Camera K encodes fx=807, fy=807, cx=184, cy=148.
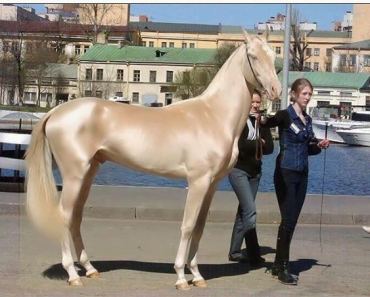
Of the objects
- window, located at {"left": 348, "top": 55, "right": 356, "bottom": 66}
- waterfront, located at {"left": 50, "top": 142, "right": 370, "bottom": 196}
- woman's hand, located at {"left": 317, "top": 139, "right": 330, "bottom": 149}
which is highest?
window, located at {"left": 348, "top": 55, "right": 356, "bottom": 66}

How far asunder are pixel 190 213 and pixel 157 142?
2.34 feet

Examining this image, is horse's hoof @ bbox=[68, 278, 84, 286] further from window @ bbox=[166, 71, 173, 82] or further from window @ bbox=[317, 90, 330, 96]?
window @ bbox=[317, 90, 330, 96]

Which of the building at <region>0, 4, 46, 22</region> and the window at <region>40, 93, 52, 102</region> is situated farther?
the window at <region>40, 93, 52, 102</region>

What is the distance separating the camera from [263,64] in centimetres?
727

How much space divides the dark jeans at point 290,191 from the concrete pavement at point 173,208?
15.7ft

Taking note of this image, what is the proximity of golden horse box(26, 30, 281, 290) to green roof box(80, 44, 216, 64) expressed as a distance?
8.03 meters

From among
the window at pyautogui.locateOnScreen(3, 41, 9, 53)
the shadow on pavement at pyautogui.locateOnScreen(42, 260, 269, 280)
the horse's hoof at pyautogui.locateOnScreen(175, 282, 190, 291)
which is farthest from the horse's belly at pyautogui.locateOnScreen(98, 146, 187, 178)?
the window at pyautogui.locateOnScreen(3, 41, 9, 53)

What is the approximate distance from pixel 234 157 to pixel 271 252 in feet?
10.0

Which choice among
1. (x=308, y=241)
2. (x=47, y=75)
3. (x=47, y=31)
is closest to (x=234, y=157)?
(x=308, y=241)

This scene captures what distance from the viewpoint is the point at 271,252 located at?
33.4 feet

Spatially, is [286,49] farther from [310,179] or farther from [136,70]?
[310,179]

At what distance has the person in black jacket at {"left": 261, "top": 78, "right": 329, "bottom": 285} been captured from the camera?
26.2ft

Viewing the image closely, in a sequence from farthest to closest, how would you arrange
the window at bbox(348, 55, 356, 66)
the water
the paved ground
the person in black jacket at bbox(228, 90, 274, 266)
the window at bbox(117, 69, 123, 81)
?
the window at bbox(348, 55, 356, 66)
the water
the window at bbox(117, 69, 123, 81)
the person in black jacket at bbox(228, 90, 274, 266)
the paved ground

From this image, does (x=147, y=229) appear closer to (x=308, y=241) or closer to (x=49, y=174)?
(x=308, y=241)
